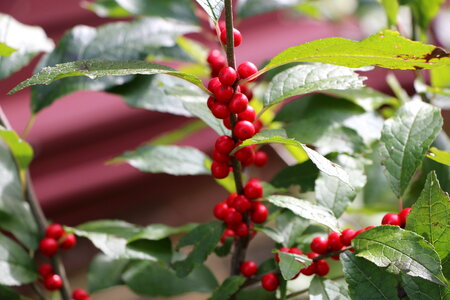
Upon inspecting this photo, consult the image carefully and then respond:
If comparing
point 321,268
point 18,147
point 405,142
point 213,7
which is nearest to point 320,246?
point 321,268

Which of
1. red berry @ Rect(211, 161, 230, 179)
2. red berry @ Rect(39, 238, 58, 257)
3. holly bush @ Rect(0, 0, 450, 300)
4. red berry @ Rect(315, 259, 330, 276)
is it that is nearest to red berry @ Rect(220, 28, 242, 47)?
holly bush @ Rect(0, 0, 450, 300)

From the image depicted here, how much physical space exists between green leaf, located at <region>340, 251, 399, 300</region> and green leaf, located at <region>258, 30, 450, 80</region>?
0.16 meters

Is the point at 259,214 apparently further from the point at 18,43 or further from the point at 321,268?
the point at 18,43

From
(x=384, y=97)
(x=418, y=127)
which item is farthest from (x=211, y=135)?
(x=418, y=127)

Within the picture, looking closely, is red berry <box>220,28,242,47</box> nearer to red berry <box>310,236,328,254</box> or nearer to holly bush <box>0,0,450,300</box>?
holly bush <box>0,0,450,300</box>

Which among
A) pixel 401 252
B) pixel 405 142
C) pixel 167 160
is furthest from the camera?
pixel 167 160

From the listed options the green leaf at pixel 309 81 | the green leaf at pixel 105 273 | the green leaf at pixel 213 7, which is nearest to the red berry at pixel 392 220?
→ the green leaf at pixel 309 81

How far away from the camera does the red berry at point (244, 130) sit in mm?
450

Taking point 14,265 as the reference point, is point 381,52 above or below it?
above

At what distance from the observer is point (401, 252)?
15.9 inches

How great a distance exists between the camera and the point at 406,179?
19.7 inches

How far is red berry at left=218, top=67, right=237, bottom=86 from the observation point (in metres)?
0.43

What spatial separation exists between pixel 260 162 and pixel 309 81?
0.66ft

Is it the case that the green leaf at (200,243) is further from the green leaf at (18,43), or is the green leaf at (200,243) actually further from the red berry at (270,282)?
the green leaf at (18,43)
